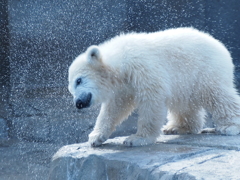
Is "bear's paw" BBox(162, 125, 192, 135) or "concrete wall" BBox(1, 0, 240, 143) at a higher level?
"concrete wall" BBox(1, 0, 240, 143)

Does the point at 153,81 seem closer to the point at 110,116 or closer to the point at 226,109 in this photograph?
the point at 110,116

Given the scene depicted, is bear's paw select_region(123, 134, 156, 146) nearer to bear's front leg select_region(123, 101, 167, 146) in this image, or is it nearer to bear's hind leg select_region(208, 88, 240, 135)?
bear's front leg select_region(123, 101, 167, 146)

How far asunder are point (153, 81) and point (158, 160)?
746mm

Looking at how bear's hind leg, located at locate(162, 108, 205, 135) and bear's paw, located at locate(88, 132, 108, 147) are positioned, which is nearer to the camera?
bear's paw, located at locate(88, 132, 108, 147)

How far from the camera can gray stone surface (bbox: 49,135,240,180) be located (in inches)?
92.3

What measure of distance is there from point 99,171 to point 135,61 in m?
0.88

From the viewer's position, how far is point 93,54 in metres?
3.26

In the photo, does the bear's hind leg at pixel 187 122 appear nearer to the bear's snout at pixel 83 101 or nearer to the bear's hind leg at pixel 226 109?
the bear's hind leg at pixel 226 109

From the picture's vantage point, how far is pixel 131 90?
3.36m

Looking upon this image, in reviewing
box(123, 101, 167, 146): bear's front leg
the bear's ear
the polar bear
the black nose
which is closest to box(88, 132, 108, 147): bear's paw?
the polar bear

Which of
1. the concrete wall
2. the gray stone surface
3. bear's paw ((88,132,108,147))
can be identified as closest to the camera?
the gray stone surface

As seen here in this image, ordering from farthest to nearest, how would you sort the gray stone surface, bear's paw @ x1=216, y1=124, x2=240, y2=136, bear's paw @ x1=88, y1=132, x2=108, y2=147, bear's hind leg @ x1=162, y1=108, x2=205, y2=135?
1. bear's hind leg @ x1=162, y1=108, x2=205, y2=135
2. bear's paw @ x1=216, y1=124, x2=240, y2=136
3. bear's paw @ x1=88, y1=132, x2=108, y2=147
4. the gray stone surface

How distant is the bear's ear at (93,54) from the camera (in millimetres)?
3234

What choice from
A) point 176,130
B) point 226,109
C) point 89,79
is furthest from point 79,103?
point 226,109
